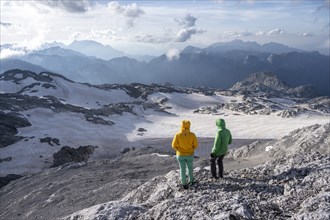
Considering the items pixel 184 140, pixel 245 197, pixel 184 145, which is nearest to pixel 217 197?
pixel 245 197

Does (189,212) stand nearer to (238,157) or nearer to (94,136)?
(238,157)

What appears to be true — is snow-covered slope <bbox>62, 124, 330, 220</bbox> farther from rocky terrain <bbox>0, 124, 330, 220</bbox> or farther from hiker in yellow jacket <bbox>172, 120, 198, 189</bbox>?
hiker in yellow jacket <bbox>172, 120, 198, 189</bbox>

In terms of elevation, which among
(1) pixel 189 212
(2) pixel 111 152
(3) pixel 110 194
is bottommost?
(2) pixel 111 152

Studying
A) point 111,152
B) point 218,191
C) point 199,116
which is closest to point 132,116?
point 199,116

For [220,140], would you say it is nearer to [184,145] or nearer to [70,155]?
[184,145]

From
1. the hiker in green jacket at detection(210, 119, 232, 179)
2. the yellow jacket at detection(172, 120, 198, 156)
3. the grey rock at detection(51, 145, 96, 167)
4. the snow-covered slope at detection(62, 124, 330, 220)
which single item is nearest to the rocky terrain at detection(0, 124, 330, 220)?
the snow-covered slope at detection(62, 124, 330, 220)

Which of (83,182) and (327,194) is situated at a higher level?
(327,194)

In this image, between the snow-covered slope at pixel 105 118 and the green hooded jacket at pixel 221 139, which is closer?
the green hooded jacket at pixel 221 139

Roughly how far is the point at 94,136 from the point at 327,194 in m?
71.3

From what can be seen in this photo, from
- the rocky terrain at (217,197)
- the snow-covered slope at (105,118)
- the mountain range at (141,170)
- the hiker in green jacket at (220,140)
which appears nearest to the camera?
the rocky terrain at (217,197)

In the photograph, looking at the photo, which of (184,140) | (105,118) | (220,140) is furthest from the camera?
(105,118)

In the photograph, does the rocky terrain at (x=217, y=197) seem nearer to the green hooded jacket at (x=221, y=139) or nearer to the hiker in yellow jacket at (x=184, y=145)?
the hiker in yellow jacket at (x=184, y=145)

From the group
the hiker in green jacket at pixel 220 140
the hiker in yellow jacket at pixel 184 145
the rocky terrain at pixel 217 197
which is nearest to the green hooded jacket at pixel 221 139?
the hiker in green jacket at pixel 220 140

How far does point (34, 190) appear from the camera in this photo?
1216 inches
